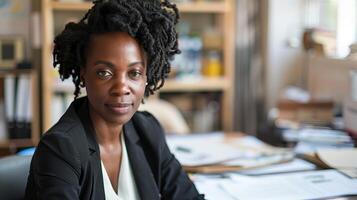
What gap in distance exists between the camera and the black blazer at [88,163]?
0.94 m

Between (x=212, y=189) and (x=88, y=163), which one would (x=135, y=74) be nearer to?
(x=88, y=163)

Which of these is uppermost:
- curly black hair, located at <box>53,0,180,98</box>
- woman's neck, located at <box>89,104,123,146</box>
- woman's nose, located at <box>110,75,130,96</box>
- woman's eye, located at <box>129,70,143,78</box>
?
curly black hair, located at <box>53,0,180,98</box>

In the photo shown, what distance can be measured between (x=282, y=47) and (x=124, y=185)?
228 centimetres

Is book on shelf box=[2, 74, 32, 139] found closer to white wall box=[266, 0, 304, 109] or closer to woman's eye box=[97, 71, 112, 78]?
white wall box=[266, 0, 304, 109]

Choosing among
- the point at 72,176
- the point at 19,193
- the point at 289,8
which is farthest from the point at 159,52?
the point at 289,8

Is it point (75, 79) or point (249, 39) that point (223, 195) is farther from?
point (249, 39)

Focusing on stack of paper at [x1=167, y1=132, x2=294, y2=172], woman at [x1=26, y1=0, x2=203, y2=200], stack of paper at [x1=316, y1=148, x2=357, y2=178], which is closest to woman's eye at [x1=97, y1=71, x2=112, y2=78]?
woman at [x1=26, y1=0, x2=203, y2=200]

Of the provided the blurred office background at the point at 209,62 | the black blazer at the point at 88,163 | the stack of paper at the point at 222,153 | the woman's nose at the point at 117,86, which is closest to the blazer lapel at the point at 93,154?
the black blazer at the point at 88,163

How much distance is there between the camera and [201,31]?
345 centimetres

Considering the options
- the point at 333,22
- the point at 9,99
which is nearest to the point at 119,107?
the point at 9,99

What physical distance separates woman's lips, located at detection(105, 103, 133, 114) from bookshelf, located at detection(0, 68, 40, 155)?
6.79 feet

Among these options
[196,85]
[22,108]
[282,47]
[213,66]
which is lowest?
[22,108]

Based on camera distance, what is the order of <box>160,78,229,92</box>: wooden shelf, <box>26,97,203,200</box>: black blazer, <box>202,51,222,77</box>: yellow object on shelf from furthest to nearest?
<box>202,51,222,77</box>: yellow object on shelf → <box>160,78,229,92</box>: wooden shelf → <box>26,97,203,200</box>: black blazer

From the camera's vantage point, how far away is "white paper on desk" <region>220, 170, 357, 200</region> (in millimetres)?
1226
